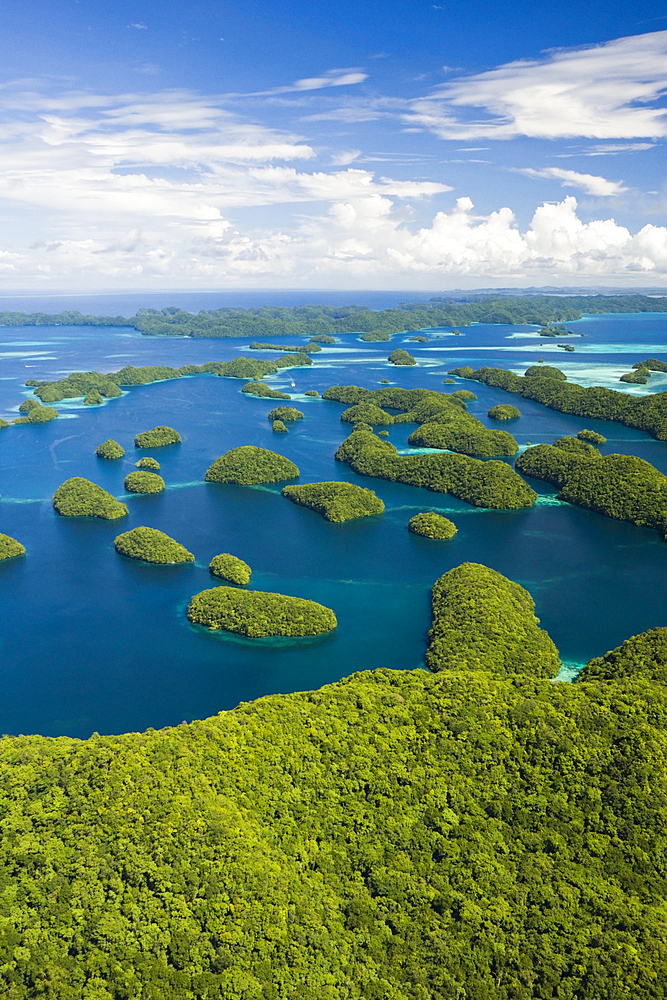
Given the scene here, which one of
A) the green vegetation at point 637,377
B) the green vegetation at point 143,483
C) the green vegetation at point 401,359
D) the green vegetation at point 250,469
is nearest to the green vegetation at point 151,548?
the green vegetation at point 143,483

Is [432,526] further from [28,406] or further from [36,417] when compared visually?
[28,406]

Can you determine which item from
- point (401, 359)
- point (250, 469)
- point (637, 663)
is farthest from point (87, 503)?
point (401, 359)

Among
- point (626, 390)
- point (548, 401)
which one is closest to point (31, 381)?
point (548, 401)

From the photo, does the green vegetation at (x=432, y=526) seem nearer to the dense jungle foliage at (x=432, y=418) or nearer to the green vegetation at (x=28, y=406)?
the dense jungle foliage at (x=432, y=418)

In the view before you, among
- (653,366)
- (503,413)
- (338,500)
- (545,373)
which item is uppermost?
(653,366)

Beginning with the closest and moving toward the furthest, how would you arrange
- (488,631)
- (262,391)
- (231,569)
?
1. (488,631)
2. (231,569)
3. (262,391)

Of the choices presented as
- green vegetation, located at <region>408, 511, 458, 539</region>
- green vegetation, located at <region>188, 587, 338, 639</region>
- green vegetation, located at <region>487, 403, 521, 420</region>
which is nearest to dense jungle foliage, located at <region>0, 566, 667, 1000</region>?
green vegetation, located at <region>188, 587, 338, 639</region>

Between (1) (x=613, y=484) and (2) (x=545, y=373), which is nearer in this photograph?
(1) (x=613, y=484)

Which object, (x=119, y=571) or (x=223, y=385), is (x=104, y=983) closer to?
(x=119, y=571)
